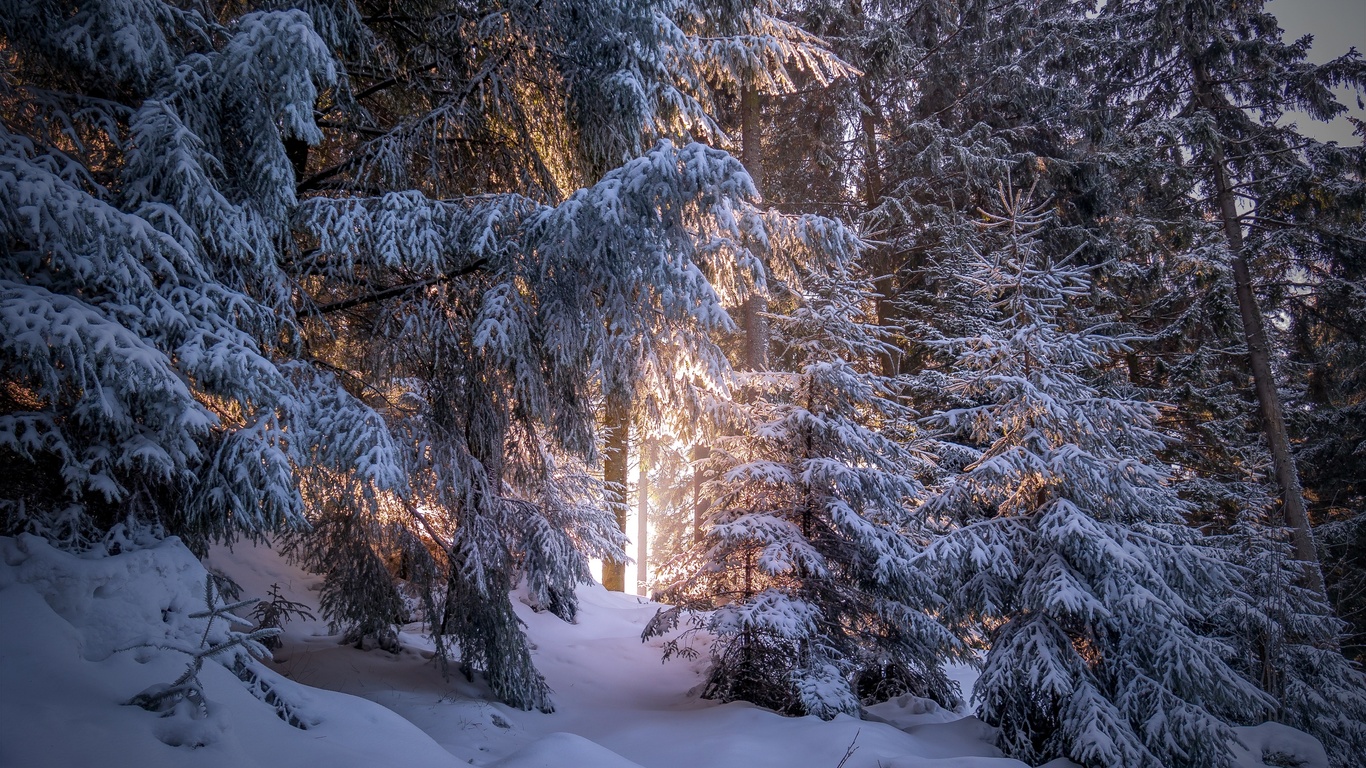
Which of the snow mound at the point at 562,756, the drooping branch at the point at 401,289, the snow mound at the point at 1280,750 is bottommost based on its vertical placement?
the snow mound at the point at 1280,750

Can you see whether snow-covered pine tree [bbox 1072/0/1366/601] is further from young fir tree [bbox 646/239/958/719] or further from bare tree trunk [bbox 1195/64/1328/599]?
young fir tree [bbox 646/239/958/719]

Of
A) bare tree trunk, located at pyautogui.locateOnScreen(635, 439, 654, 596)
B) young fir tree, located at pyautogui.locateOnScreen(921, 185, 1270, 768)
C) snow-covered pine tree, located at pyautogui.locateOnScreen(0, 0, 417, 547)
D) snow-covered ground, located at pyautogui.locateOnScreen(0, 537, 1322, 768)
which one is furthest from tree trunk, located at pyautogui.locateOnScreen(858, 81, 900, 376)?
snow-covered pine tree, located at pyautogui.locateOnScreen(0, 0, 417, 547)

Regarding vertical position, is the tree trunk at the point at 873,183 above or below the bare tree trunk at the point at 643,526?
above

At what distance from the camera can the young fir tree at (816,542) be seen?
590 cm

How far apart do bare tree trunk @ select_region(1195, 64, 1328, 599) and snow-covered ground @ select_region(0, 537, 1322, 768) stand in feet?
16.3

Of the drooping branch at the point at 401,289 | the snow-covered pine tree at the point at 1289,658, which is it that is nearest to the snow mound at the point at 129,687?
the drooping branch at the point at 401,289

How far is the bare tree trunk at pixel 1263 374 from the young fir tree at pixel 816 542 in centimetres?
664

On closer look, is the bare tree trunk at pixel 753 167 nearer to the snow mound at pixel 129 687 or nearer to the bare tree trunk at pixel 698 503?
the bare tree trunk at pixel 698 503

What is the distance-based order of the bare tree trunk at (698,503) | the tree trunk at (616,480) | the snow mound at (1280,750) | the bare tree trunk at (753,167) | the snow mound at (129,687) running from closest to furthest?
the snow mound at (129,687), the snow mound at (1280,750), the bare tree trunk at (698,503), the bare tree trunk at (753,167), the tree trunk at (616,480)

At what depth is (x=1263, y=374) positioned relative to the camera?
10.4 meters

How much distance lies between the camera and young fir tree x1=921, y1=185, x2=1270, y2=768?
4984 millimetres

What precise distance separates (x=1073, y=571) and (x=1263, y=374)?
25.9ft

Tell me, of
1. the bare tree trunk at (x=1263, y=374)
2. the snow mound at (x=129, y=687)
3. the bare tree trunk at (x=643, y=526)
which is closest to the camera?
the snow mound at (x=129, y=687)

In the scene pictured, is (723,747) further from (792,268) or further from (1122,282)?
(1122,282)
